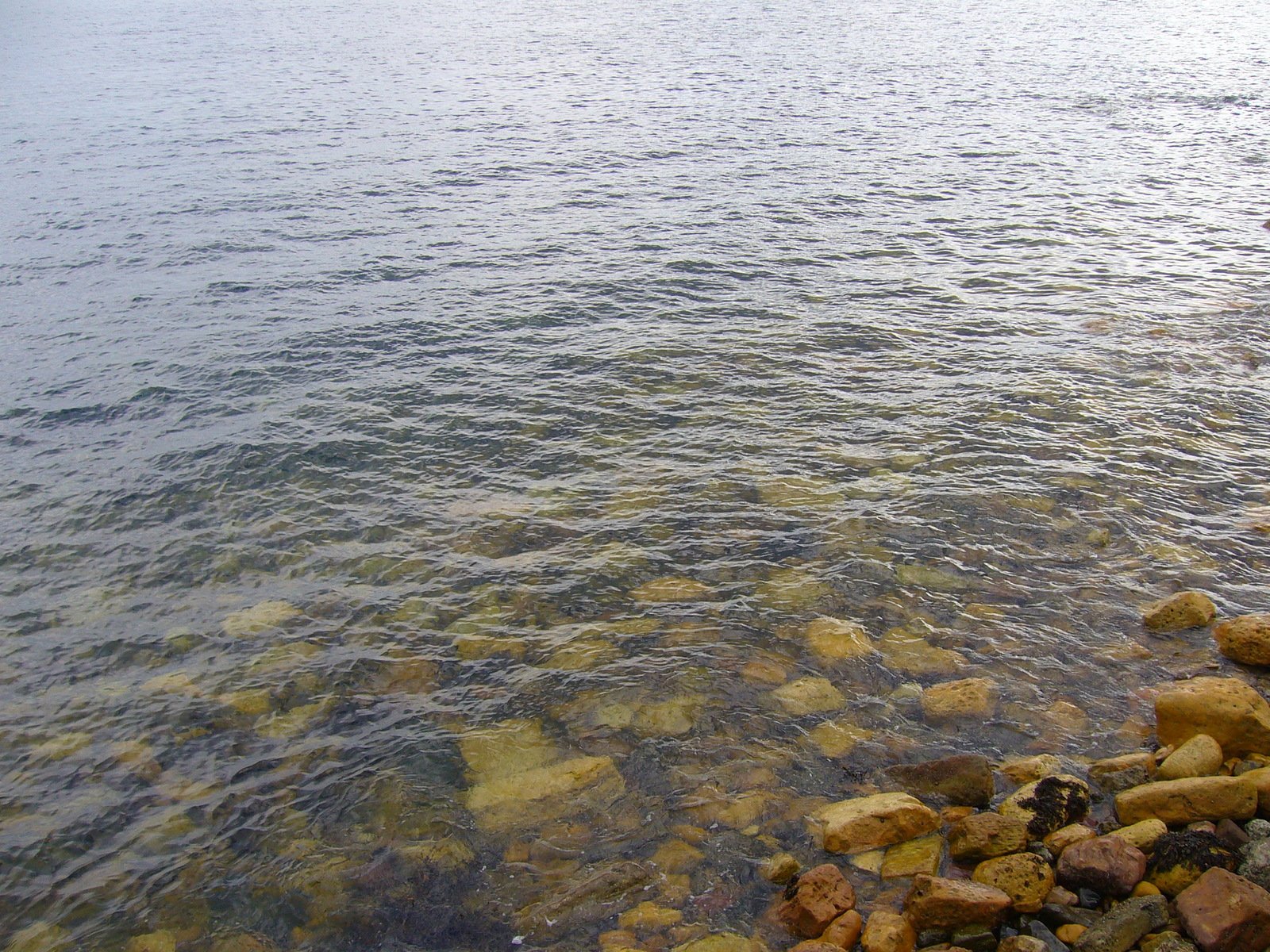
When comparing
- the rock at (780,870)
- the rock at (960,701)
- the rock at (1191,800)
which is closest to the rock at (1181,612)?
the rock at (960,701)

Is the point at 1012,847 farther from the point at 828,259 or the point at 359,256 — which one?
the point at 359,256

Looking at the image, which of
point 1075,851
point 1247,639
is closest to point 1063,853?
point 1075,851

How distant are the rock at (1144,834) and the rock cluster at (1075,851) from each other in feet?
0.04

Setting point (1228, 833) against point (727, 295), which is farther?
point (727, 295)

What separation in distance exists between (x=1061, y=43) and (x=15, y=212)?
4831 cm

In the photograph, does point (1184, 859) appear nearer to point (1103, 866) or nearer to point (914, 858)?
point (1103, 866)

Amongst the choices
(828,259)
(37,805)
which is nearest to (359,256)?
(828,259)

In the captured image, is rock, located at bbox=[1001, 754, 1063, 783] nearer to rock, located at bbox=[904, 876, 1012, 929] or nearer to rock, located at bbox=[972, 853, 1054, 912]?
rock, located at bbox=[972, 853, 1054, 912]

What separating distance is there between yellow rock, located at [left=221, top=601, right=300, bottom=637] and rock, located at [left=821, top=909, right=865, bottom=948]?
7493mm

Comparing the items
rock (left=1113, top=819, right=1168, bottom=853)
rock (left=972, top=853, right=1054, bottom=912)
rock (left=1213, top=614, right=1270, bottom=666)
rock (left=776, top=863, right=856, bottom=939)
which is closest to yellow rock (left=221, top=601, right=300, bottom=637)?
rock (left=776, top=863, right=856, bottom=939)

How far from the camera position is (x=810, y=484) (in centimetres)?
1357

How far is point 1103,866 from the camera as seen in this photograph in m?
6.98

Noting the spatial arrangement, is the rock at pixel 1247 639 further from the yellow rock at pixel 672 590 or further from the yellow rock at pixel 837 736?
the yellow rock at pixel 672 590

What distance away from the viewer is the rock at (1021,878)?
698cm
